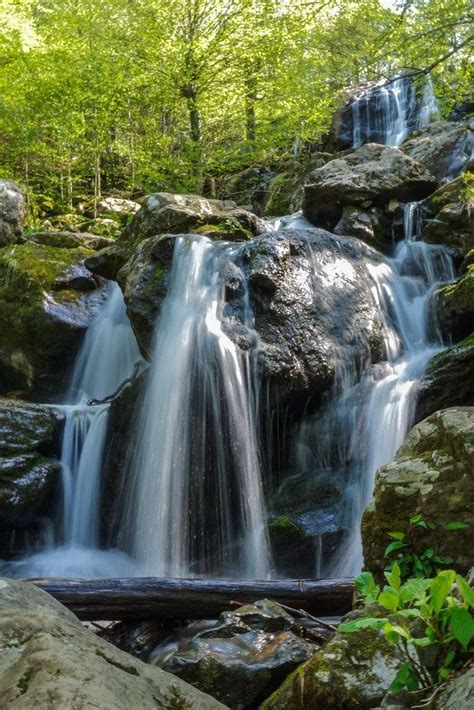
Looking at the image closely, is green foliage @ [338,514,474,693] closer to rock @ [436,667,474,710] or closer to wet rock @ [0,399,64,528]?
rock @ [436,667,474,710]

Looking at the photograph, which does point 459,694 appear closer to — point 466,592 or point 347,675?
point 466,592

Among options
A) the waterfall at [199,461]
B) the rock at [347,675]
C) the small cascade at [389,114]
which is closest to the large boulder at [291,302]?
the waterfall at [199,461]

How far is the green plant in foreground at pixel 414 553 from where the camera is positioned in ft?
10.6

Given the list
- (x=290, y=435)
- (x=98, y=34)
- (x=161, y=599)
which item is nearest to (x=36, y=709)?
(x=161, y=599)

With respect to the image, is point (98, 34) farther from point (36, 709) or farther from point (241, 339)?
point (36, 709)

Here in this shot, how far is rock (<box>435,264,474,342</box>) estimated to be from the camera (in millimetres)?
7984

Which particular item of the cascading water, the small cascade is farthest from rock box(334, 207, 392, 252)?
the small cascade

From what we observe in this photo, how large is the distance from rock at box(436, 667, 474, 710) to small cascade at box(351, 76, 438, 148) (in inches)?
625

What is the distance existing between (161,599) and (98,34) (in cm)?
1509

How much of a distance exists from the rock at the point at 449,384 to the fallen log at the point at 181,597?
2837 mm

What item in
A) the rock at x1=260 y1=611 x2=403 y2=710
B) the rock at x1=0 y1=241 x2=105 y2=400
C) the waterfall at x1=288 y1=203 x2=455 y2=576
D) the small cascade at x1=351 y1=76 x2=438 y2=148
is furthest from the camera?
the small cascade at x1=351 y1=76 x2=438 y2=148

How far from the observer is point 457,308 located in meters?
8.17

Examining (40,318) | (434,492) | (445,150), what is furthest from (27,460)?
(445,150)

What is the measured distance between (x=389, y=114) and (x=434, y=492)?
15403mm
